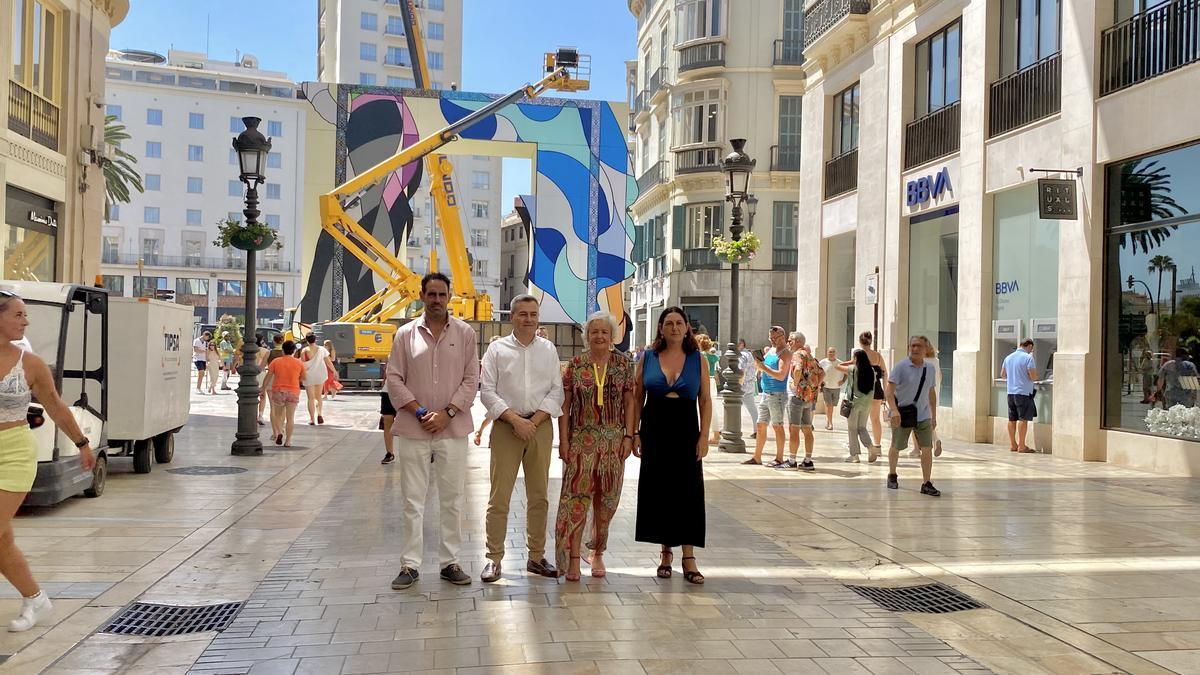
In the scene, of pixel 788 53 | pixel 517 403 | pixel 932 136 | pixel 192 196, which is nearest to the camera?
pixel 517 403

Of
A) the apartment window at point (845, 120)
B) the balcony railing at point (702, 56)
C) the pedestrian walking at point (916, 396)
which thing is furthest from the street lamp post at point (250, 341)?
the balcony railing at point (702, 56)

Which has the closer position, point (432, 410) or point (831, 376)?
point (432, 410)

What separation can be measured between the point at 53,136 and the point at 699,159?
28467 millimetres

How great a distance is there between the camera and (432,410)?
657 centimetres

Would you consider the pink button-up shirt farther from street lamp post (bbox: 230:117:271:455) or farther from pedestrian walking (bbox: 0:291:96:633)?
street lamp post (bbox: 230:117:271:455)

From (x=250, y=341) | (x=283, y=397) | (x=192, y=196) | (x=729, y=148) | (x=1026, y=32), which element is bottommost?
(x=283, y=397)

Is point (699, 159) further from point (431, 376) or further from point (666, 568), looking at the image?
point (431, 376)

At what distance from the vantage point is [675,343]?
22.9 feet

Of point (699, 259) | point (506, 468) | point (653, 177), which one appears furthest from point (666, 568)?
point (653, 177)

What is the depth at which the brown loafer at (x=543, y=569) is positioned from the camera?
22.7ft

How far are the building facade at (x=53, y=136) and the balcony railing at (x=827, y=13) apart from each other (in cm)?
1485

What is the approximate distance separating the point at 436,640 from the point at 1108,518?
6.88 metres

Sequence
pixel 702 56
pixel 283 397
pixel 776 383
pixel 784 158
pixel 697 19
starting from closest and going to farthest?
pixel 776 383 → pixel 283 397 → pixel 784 158 → pixel 702 56 → pixel 697 19

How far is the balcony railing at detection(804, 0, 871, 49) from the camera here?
22.4 m
